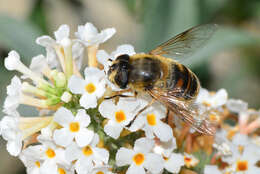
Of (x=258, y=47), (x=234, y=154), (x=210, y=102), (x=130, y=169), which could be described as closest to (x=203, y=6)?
(x=258, y=47)

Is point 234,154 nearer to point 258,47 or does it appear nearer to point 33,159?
point 33,159

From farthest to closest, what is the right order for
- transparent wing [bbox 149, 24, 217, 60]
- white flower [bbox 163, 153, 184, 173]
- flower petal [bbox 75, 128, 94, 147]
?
transparent wing [bbox 149, 24, 217, 60]
white flower [bbox 163, 153, 184, 173]
flower petal [bbox 75, 128, 94, 147]

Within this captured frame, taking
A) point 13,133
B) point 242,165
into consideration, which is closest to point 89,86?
point 13,133

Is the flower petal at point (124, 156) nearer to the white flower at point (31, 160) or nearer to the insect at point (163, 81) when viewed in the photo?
the insect at point (163, 81)

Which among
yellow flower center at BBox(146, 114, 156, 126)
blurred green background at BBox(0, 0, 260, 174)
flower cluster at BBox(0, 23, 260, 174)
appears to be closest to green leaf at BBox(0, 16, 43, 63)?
blurred green background at BBox(0, 0, 260, 174)

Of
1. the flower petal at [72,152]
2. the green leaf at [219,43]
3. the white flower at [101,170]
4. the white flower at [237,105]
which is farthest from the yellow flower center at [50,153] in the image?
the green leaf at [219,43]

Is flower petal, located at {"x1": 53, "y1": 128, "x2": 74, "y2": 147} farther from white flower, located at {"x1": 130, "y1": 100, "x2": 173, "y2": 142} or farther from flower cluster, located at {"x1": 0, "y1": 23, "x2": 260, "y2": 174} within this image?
white flower, located at {"x1": 130, "y1": 100, "x2": 173, "y2": 142}
